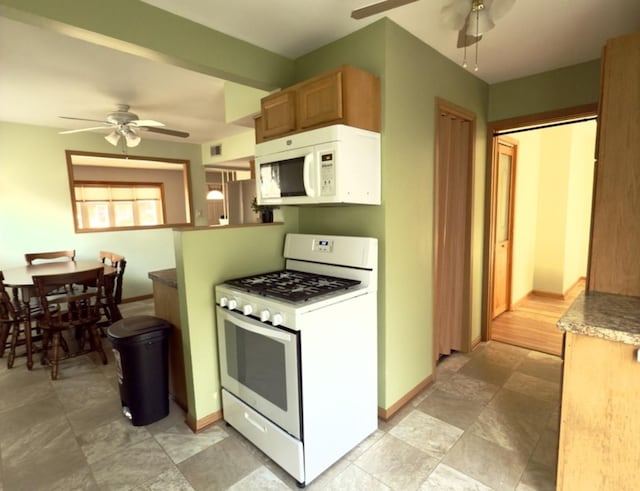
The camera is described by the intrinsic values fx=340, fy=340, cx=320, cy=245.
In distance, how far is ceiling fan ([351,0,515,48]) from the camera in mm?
1514

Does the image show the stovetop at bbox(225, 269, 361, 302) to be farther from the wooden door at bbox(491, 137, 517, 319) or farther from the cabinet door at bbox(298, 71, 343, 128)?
the wooden door at bbox(491, 137, 517, 319)

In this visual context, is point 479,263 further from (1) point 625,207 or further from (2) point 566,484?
(2) point 566,484

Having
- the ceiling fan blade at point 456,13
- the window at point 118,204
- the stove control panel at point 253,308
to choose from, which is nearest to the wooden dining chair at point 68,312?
the stove control panel at point 253,308

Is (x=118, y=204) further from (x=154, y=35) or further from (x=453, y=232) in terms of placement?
(x=453, y=232)

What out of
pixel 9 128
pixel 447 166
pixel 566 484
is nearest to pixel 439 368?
pixel 566 484

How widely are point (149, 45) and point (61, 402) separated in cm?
272

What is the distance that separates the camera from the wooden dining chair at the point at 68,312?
2.97 meters

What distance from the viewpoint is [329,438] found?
1919 millimetres

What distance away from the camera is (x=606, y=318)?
146cm

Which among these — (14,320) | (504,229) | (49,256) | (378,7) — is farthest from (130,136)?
(504,229)

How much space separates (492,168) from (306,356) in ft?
9.18

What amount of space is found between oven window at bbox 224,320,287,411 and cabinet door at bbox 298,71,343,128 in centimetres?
131

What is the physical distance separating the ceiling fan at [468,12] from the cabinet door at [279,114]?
27.2 inches

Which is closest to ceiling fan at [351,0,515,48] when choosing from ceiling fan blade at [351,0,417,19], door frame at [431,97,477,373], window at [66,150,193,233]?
ceiling fan blade at [351,0,417,19]
